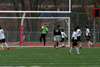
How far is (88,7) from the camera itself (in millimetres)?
47562

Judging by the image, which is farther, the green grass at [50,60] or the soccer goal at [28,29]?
the soccer goal at [28,29]

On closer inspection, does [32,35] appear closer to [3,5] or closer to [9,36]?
[9,36]

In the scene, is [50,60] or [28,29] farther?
[28,29]

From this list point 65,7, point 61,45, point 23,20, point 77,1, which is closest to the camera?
point 61,45

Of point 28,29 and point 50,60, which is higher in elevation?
point 50,60

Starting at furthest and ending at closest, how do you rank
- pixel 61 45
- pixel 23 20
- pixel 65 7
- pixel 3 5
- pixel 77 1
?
pixel 77 1
pixel 65 7
pixel 3 5
pixel 23 20
pixel 61 45

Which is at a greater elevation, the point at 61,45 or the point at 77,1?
the point at 77,1

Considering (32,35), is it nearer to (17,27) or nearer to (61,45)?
(17,27)

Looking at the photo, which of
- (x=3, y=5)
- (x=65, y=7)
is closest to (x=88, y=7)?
(x=65, y=7)

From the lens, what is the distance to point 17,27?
107 ft

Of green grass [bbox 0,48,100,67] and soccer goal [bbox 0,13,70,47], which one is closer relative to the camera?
green grass [bbox 0,48,100,67]

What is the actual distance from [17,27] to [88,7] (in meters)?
17.1

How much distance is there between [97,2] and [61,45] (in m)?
18.9

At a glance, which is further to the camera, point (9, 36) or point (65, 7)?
point (65, 7)
